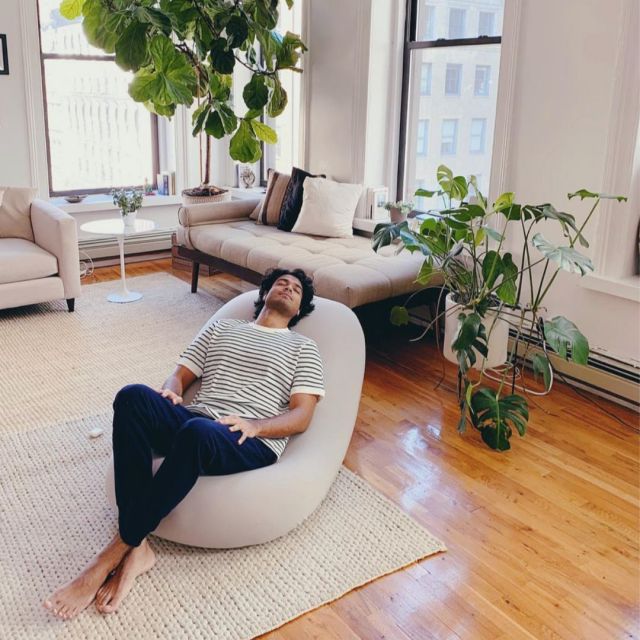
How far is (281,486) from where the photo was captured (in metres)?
2.18

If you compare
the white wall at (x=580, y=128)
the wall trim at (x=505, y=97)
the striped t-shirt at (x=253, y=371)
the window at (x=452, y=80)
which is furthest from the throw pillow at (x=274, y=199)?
the striped t-shirt at (x=253, y=371)

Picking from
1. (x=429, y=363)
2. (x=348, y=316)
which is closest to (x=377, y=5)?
(x=429, y=363)

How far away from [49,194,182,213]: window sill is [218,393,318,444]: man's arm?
3776mm

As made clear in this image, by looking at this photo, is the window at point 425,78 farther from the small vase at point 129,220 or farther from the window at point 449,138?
the small vase at point 129,220

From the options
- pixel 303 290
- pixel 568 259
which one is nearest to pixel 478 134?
pixel 568 259

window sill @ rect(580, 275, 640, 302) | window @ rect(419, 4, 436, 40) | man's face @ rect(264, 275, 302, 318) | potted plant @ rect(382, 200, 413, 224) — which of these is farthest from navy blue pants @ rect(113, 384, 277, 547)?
window @ rect(419, 4, 436, 40)

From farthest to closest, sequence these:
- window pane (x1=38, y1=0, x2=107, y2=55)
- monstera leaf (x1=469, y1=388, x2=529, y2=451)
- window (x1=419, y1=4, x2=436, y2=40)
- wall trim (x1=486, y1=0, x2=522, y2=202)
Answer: window pane (x1=38, y1=0, x2=107, y2=55), window (x1=419, y1=4, x2=436, y2=40), wall trim (x1=486, y1=0, x2=522, y2=202), monstera leaf (x1=469, y1=388, x2=529, y2=451)

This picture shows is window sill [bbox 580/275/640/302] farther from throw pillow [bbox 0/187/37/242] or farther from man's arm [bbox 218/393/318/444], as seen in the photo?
throw pillow [bbox 0/187/37/242]

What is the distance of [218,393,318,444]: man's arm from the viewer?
2.16 m

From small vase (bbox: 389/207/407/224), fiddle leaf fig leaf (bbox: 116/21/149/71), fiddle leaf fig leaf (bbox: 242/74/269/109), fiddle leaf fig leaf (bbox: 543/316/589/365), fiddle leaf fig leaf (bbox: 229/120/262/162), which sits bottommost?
fiddle leaf fig leaf (bbox: 543/316/589/365)

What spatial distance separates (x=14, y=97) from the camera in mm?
5102

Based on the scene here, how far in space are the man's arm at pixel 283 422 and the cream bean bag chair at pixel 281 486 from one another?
3.9 inches

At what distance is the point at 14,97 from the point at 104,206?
996 millimetres

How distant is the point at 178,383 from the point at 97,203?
359 centimetres
